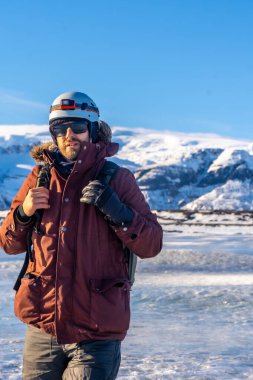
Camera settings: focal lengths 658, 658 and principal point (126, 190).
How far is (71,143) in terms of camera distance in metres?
4.37

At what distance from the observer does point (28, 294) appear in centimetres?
417

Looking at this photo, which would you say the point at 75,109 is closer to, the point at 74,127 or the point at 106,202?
the point at 74,127

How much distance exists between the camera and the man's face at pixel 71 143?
4.37m

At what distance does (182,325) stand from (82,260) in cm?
687

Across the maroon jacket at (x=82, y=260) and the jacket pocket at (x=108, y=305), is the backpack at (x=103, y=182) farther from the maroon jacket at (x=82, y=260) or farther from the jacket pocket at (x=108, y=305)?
the jacket pocket at (x=108, y=305)

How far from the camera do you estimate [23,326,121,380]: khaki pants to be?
3988 mm

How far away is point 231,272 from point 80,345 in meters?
15.4

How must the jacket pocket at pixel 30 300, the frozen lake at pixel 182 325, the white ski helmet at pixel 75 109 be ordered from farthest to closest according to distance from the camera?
the frozen lake at pixel 182 325
the white ski helmet at pixel 75 109
the jacket pocket at pixel 30 300

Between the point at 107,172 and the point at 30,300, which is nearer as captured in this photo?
the point at 30,300

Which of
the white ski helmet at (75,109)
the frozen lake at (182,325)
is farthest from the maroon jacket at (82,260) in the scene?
the frozen lake at (182,325)

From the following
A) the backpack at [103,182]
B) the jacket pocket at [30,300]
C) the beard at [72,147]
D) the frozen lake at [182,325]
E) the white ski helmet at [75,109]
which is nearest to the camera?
the jacket pocket at [30,300]

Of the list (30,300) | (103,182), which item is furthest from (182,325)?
(103,182)

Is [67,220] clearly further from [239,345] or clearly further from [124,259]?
[239,345]

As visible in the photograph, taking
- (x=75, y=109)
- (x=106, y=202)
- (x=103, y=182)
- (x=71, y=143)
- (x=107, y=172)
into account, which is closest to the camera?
(x=106, y=202)
